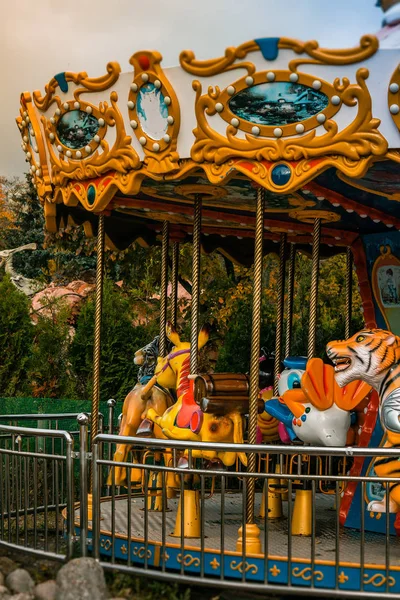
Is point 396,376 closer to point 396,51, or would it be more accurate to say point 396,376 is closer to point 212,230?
point 396,51

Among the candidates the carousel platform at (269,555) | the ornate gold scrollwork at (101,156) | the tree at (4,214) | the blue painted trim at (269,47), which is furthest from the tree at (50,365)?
the tree at (4,214)

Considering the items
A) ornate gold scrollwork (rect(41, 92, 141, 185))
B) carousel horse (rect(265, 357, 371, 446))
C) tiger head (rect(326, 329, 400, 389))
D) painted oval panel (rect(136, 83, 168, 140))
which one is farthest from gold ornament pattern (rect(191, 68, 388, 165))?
carousel horse (rect(265, 357, 371, 446))

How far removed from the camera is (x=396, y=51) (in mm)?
4594

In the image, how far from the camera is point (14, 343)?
12.3m

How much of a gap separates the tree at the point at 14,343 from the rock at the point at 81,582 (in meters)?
7.89

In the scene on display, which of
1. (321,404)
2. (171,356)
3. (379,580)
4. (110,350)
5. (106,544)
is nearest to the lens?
(379,580)

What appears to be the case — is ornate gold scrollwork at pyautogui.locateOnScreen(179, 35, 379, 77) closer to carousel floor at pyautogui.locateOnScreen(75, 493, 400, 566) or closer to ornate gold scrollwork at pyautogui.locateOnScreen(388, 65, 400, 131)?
ornate gold scrollwork at pyautogui.locateOnScreen(388, 65, 400, 131)

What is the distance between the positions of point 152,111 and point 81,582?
2835mm

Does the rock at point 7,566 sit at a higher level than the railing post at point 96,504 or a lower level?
lower

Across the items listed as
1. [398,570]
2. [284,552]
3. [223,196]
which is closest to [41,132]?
[223,196]

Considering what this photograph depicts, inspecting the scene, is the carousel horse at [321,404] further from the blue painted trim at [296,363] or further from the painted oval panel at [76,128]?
the painted oval panel at [76,128]

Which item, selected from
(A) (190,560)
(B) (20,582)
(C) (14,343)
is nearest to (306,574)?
(A) (190,560)

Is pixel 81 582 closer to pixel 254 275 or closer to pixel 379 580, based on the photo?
pixel 379 580

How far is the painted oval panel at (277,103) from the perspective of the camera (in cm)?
482
